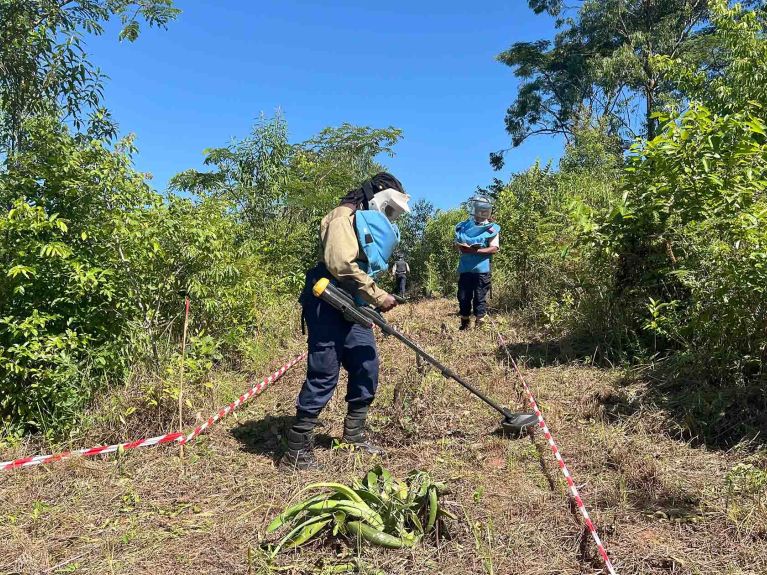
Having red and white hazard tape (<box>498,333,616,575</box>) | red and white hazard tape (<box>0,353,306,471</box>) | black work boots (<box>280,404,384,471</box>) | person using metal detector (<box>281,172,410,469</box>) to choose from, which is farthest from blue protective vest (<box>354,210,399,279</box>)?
red and white hazard tape (<box>0,353,306,471</box>)

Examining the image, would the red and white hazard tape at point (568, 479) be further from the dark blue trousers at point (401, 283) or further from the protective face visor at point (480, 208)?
the dark blue trousers at point (401, 283)

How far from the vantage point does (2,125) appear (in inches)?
177

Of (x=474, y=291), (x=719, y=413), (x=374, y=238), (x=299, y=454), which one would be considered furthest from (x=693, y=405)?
(x=474, y=291)

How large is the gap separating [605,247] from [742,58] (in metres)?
3.38

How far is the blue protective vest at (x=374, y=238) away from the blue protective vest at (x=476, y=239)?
3220 mm

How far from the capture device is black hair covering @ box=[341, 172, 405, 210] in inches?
134

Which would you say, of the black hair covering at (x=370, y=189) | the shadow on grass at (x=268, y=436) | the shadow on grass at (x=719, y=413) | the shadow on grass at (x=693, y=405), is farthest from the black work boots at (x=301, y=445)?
the shadow on grass at (x=719, y=413)

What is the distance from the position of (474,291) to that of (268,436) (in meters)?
3.66

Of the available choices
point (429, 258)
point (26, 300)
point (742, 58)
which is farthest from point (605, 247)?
point (429, 258)

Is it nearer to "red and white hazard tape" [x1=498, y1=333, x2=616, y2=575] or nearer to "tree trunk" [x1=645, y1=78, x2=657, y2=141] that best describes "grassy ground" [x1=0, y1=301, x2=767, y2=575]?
"red and white hazard tape" [x1=498, y1=333, x2=616, y2=575]

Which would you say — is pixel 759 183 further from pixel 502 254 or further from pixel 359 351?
pixel 502 254

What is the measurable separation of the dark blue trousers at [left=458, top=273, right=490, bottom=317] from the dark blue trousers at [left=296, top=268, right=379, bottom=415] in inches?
137

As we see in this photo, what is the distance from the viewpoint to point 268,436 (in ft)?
12.5

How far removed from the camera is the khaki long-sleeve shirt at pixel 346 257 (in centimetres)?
311
